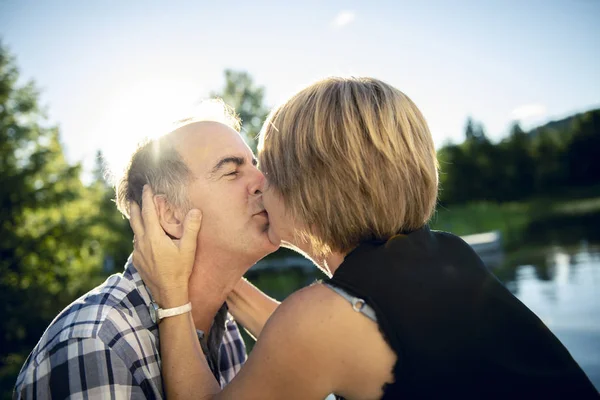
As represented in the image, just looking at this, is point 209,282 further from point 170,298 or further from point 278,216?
point 278,216

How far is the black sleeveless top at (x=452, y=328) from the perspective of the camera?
1414 mm

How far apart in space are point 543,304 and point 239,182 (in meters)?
7.59

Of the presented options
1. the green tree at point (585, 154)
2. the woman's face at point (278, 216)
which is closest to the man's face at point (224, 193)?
the woman's face at point (278, 216)

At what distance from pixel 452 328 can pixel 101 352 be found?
4.10 ft

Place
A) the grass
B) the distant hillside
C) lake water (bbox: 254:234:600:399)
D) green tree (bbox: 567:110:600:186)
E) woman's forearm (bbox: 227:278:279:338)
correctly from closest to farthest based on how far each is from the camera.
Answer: woman's forearm (bbox: 227:278:279:338) < lake water (bbox: 254:234:600:399) < the grass < green tree (bbox: 567:110:600:186) < the distant hillside

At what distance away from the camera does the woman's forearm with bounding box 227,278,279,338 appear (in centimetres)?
290

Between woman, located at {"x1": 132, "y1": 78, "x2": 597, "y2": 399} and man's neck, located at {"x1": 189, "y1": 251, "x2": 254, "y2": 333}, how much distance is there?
62 centimetres

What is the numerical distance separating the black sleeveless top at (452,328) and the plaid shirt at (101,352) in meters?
0.93

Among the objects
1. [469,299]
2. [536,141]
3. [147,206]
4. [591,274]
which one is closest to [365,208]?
[469,299]

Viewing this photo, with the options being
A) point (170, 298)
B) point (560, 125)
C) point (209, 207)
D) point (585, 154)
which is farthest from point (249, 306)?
point (560, 125)

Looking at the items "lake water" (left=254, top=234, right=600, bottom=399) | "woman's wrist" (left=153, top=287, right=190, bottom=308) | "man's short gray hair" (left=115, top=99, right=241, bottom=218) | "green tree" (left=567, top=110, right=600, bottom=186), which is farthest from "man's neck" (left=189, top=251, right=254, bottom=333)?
"green tree" (left=567, top=110, right=600, bottom=186)

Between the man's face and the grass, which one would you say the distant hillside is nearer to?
the grass

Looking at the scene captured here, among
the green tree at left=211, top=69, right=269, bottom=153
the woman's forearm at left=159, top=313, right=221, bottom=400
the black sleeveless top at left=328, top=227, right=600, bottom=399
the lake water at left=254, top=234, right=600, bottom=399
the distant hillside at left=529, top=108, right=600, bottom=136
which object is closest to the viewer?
the black sleeveless top at left=328, top=227, right=600, bottom=399

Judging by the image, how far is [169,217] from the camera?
105 inches
